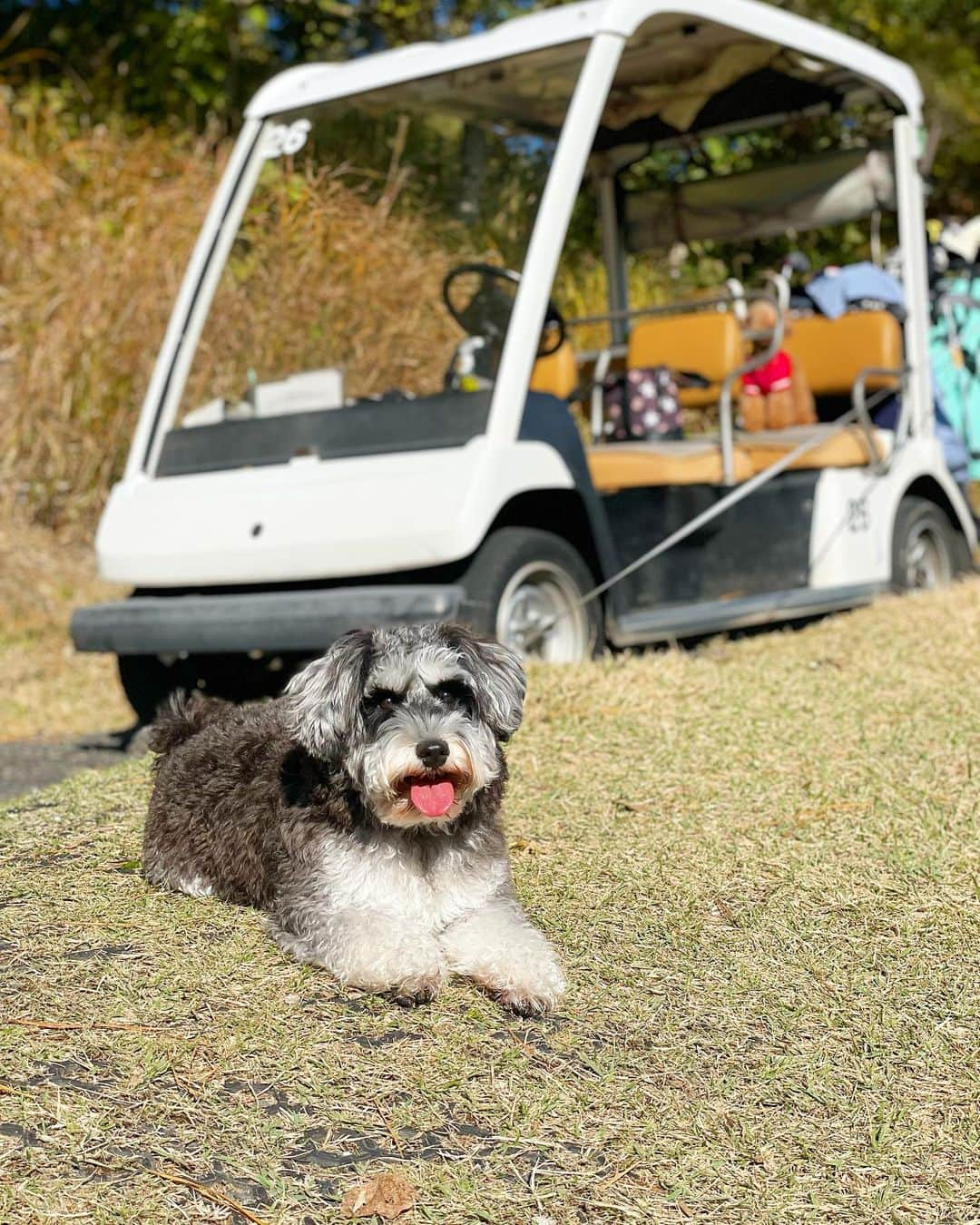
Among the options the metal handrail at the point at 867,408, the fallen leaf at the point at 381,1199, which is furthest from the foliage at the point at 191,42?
the fallen leaf at the point at 381,1199

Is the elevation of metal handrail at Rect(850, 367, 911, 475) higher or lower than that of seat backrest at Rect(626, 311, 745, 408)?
lower

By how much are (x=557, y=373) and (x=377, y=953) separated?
14.8 ft

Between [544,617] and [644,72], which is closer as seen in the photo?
[544,617]

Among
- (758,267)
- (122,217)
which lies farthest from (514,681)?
(122,217)

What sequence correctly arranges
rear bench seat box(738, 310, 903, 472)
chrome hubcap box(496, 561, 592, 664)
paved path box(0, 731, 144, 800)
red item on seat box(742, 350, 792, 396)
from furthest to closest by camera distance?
red item on seat box(742, 350, 792, 396), rear bench seat box(738, 310, 903, 472), paved path box(0, 731, 144, 800), chrome hubcap box(496, 561, 592, 664)

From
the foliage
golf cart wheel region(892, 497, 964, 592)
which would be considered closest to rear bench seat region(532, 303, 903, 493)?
golf cart wheel region(892, 497, 964, 592)

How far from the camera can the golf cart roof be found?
265 inches

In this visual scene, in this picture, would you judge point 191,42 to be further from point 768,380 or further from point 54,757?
point 54,757

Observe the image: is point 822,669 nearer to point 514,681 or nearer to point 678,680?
point 678,680

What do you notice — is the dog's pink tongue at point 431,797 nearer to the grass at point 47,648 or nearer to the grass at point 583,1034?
the grass at point 583,1034

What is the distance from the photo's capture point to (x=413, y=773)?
324cm

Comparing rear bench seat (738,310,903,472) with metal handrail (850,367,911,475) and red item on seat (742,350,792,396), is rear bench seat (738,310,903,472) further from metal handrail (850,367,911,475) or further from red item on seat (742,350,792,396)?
red item on seat (742,350,792,396)

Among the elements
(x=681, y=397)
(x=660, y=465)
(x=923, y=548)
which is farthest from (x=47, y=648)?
(x=923, y=548)

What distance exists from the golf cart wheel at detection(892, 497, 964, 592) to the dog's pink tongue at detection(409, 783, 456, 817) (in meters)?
5.53
